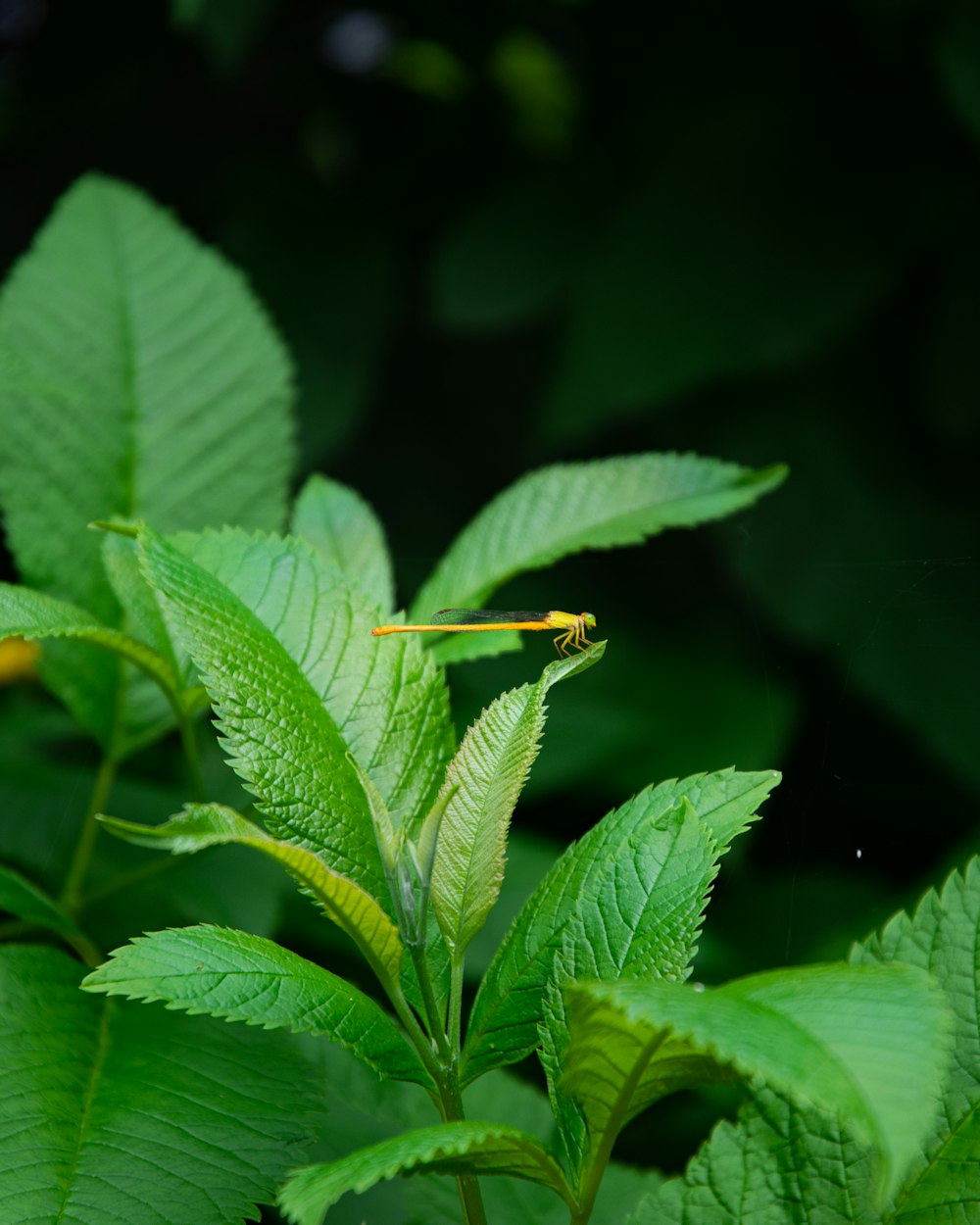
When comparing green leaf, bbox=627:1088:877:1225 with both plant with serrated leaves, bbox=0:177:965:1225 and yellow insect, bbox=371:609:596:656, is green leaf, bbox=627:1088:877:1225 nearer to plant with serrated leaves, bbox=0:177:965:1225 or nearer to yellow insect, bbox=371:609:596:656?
plant with serrated leaves, bbox=0:177:965:1225

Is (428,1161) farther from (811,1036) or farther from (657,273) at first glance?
(657,273)

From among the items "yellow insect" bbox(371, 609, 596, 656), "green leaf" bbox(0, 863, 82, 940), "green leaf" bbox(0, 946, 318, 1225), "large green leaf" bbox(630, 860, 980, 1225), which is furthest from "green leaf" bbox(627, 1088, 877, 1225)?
"green leaf" bbox(0, 863, 82, 940)

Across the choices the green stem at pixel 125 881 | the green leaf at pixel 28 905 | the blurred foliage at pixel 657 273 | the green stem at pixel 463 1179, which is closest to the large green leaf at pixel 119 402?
the green stem at pixel 125 881

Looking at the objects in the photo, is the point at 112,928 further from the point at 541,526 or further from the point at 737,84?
the point at 737,84

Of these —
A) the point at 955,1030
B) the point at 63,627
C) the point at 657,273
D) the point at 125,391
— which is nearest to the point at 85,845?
the point at 63,627

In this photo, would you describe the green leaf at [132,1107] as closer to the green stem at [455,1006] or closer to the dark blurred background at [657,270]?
the green stem at [455,1006]

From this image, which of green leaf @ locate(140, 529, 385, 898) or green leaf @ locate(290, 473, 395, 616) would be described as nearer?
green leaf @ locate(140, 529, 385, 898)
